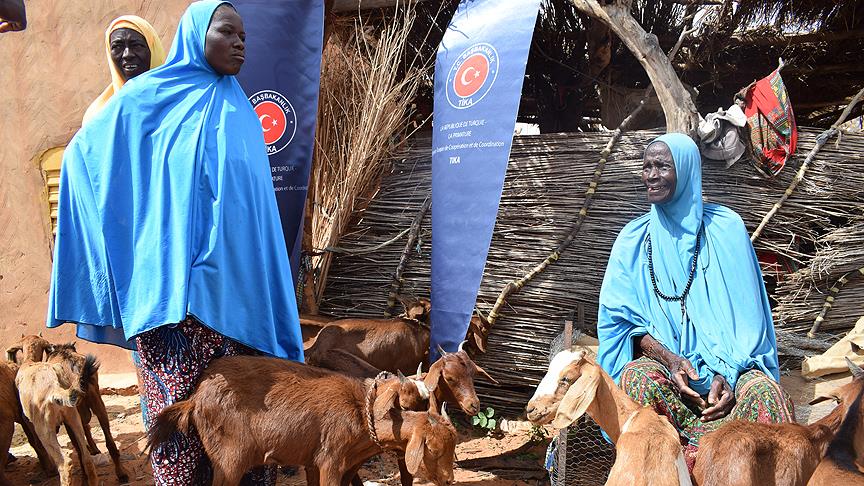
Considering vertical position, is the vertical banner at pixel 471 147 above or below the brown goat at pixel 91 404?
above

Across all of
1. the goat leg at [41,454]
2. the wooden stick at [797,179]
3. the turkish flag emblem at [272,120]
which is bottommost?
the goat leg at [41,454]

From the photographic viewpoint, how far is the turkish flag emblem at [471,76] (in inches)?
196

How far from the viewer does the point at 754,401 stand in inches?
142

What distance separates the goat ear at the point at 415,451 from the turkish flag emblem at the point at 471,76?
2461 mm

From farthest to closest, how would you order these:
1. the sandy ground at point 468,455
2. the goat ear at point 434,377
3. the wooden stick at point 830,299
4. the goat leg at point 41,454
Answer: the wooden stick at point 830,299 → the goat leg at point 41,454 → the sandy ground at point 468,455 → the goat ear at point 434,377

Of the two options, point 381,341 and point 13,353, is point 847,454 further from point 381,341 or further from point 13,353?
point 13,353

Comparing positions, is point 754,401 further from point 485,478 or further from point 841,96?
point 841,96

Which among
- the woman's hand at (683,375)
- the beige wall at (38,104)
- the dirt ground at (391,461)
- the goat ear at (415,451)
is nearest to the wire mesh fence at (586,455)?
the dirt ground at (391,461)

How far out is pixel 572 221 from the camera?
6.00 metres

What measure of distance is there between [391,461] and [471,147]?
2.32 metres

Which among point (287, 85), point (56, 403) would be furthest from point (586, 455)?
point (287, 85)

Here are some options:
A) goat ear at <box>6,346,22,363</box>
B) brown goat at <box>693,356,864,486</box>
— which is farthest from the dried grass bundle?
brown goat at <box>693,356,864,486</box>

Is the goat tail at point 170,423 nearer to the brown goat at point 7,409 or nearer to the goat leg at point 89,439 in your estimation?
the brown goat at point 7,409

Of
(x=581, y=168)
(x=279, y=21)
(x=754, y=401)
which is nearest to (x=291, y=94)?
(x=279, y=21)
